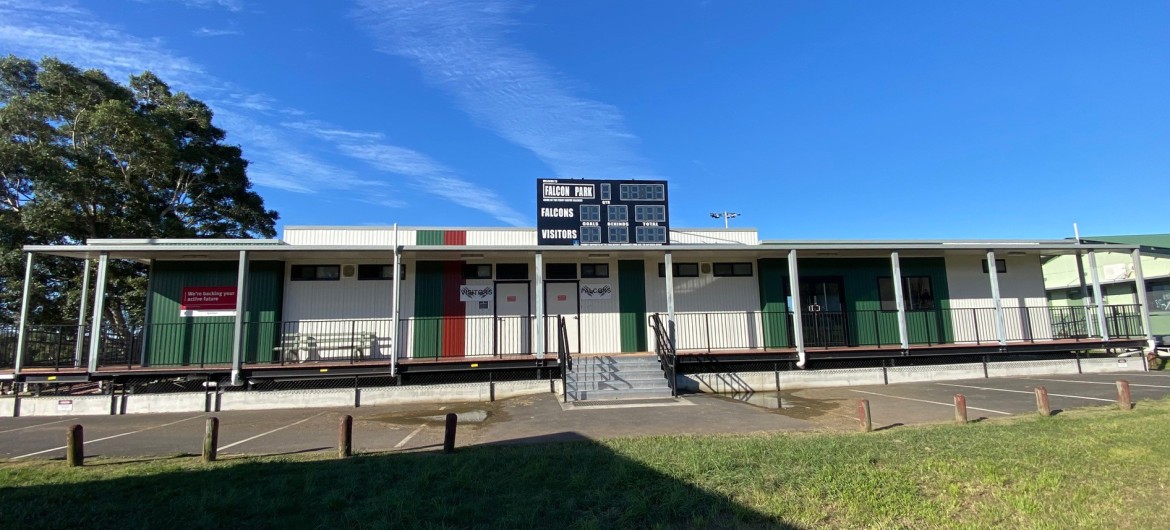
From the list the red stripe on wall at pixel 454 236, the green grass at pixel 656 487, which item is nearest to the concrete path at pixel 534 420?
the green grass at pixel 656 487

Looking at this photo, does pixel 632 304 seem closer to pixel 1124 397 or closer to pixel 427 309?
pixel 427 309

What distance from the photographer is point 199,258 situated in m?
13.8

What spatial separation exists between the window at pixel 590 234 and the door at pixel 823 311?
19.9 ft

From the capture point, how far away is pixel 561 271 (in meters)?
15.2

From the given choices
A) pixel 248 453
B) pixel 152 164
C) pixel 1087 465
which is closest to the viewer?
pixel 1087 465

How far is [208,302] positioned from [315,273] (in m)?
2.60

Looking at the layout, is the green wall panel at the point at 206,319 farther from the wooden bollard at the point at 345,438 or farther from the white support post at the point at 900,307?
the white support post at the point at 900,307

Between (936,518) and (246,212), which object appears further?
(246,212)

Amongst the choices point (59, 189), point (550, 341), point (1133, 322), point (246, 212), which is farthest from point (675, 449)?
point (246, 212)

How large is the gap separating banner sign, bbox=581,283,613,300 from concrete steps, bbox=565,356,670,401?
2578 mm

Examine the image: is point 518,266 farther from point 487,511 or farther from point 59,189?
point 59,189

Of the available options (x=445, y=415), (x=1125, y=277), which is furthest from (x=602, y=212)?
(x=1125, y=277)

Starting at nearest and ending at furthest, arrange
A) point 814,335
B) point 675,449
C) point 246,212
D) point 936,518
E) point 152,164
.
A: point 936,518 → point 675,449 → point 814,335 → point 152,164 → point 246,212

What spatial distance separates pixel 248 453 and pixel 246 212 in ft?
70.1
